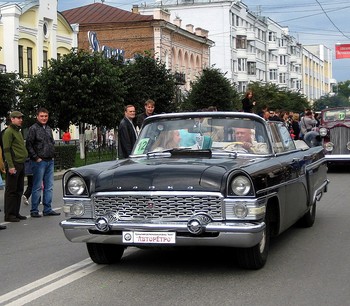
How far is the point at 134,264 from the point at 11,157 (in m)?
4.80

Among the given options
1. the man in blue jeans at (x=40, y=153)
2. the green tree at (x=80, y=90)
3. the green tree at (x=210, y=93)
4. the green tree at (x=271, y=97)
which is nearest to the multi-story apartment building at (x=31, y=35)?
the green tree at (x=80, y=90)

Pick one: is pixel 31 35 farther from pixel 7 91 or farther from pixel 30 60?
pixel 7 91

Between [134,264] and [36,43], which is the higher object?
[36,43]

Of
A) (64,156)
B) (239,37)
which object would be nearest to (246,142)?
(64,156)

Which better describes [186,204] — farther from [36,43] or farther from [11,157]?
[36,43]

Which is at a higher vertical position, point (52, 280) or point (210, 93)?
point (210, 93)

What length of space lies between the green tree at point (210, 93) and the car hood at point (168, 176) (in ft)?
132

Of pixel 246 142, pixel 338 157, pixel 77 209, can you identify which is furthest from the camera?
pixel 338 157

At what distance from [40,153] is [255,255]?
5894 mm

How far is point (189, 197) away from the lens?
6.30 metres

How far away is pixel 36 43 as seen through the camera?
42.5 meters

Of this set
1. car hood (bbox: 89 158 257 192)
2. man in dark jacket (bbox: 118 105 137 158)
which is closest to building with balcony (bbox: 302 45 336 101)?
man in dark jacket (bbox: 118 105 137 158)

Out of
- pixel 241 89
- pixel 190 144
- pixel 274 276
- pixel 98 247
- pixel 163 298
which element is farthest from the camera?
pixel 241 89

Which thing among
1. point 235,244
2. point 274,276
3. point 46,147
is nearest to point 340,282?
point 274,276
